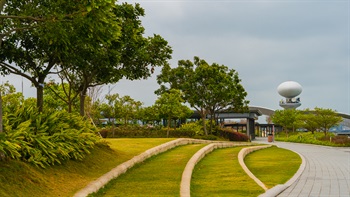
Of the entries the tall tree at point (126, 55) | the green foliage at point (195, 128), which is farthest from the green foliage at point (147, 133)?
the tall tree at point (126, 55)

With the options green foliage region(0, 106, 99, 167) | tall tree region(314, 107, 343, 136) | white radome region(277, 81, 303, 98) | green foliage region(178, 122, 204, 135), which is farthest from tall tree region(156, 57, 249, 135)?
white radome region(277, 81, 303, 98)

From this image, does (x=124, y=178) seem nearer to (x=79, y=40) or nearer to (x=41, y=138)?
(x=41, y=138)

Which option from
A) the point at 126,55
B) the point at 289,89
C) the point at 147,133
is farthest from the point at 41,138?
the point at 289,89

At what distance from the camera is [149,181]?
10633 millimetres

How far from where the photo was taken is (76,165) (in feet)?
36.5

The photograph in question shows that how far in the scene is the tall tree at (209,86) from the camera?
4019 cm

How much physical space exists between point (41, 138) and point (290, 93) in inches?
3647

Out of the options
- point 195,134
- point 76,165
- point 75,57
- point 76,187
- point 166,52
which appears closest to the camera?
point 76,187

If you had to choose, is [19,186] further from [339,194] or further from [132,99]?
[132,99]

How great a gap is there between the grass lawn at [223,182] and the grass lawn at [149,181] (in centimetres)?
57

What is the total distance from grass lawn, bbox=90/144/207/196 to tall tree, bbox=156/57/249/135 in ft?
86.6

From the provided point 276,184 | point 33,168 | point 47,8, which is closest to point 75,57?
point 47,8

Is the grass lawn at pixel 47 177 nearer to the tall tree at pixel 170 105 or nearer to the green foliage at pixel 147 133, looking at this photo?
the green foliage at pixel 147 133

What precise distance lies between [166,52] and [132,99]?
30.4 metres
